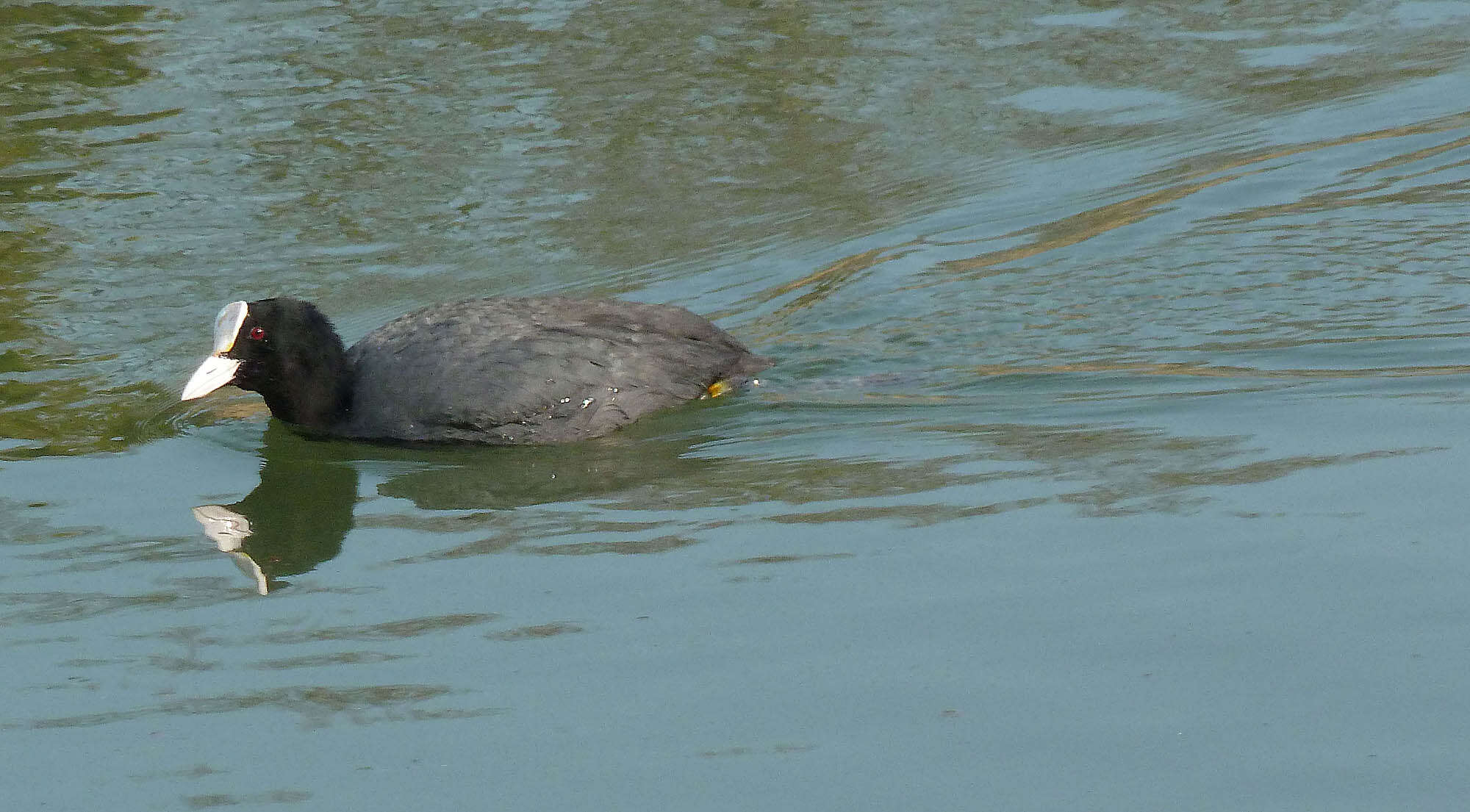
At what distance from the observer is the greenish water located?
3914 mm

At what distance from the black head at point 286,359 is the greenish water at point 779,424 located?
183 millimetres

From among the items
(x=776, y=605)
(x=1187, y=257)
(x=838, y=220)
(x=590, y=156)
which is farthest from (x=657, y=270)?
(x=776, y=605)

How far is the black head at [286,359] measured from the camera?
627cm

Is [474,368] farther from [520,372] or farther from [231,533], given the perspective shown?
[231,533]

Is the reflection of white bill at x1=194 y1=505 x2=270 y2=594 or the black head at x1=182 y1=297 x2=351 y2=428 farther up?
the black head at x1=182 y1=297 x2=351 y2=428

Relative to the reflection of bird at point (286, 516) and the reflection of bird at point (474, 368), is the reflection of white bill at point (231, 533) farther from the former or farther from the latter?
the reflection of bird at point (474, 368)

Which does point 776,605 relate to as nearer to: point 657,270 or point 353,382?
point 353,382

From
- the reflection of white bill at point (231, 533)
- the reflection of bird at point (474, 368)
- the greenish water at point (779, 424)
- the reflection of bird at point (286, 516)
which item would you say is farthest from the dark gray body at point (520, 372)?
the reflection of white bill at point (231, 533)

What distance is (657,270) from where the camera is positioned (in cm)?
807

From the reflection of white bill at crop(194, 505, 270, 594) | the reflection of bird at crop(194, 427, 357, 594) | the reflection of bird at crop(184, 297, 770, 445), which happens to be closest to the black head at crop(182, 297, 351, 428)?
the reflection of bird at crop(184, 297, 770, 445)

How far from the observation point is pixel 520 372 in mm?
6125

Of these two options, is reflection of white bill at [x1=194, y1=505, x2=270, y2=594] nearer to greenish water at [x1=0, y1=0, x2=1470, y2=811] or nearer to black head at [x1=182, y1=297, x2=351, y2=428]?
greenish water at [x1=0, y1=0, x2=1470, y2=811]

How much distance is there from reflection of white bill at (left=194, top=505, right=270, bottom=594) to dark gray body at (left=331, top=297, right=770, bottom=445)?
2.15 feet

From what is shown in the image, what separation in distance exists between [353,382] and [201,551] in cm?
117
